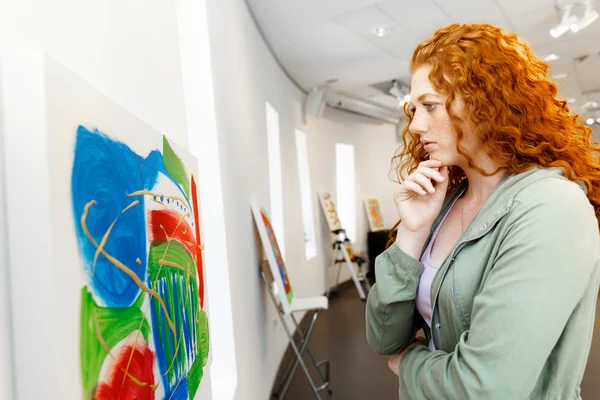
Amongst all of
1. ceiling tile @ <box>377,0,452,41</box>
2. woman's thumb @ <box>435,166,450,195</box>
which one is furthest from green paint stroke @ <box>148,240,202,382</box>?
ceiling tile @ <box>377,0,452,41</box>

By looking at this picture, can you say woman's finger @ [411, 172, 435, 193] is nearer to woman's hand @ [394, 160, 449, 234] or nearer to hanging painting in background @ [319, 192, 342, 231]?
woman's hand @ [394, 160, 449, 234]

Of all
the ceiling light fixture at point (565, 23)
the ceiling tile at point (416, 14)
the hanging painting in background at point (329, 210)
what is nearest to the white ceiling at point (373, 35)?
the ceiling tile at point (416, 14)

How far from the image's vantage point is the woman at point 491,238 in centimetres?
92

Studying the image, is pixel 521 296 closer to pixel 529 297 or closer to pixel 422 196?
pixel 529 297

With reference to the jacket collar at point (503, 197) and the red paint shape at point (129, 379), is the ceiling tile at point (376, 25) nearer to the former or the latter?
the jacket collar at point (503, 197)

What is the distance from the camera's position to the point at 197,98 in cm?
201

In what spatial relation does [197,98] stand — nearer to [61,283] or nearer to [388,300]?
[388,300]

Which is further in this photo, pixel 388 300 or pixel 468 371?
pixel 388 300

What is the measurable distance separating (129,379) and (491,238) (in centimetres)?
85

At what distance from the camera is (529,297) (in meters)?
0.90

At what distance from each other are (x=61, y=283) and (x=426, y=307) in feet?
3.26

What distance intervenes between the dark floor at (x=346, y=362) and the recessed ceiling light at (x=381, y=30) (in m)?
3.53

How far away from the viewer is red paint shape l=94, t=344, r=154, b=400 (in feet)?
2.21

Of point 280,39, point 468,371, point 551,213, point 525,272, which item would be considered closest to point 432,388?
point 468,371
